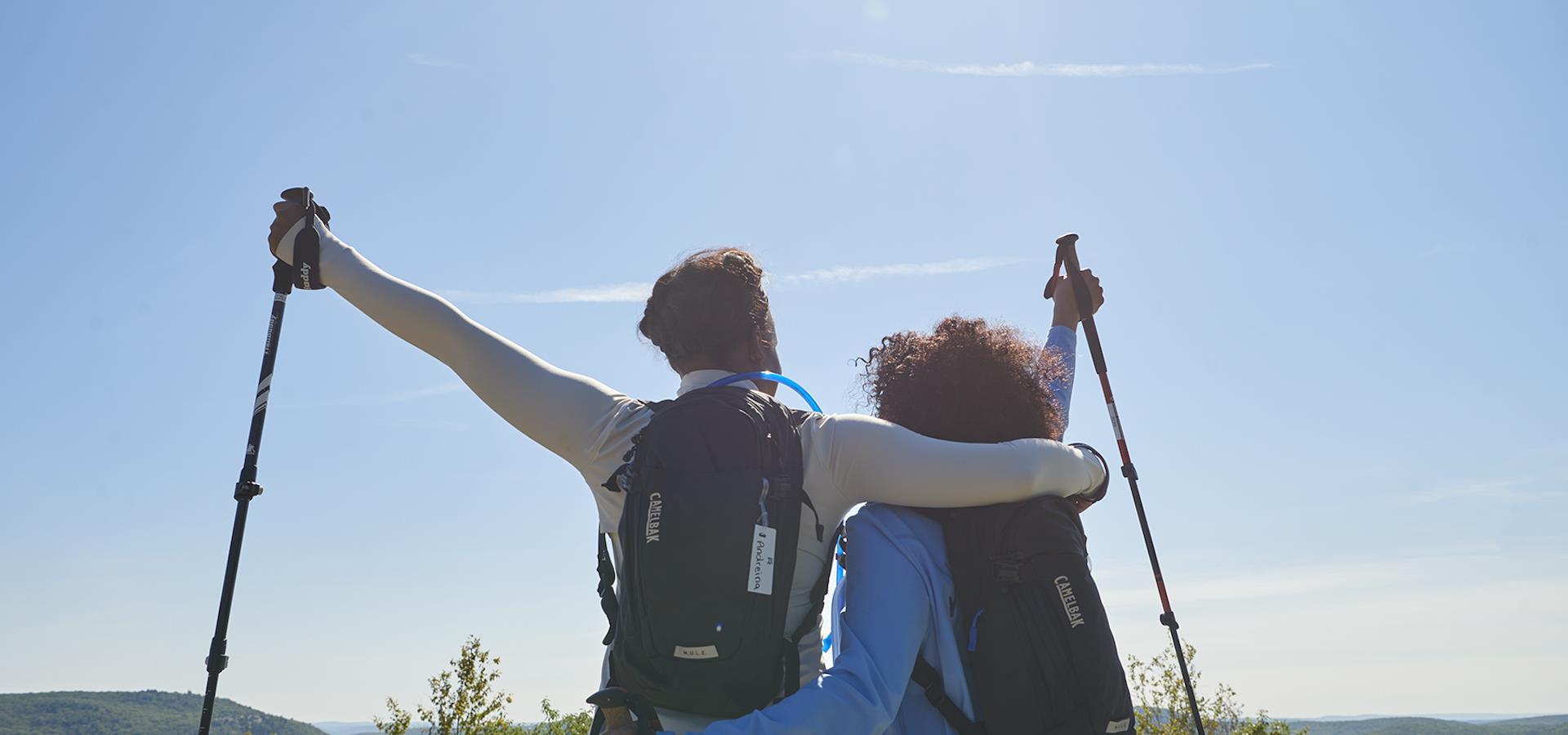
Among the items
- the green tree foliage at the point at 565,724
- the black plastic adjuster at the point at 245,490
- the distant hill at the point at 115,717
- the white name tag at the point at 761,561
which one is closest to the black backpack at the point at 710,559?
the white name tag at the point at 761,561

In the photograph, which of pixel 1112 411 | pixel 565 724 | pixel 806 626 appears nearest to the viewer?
pixel 806 626

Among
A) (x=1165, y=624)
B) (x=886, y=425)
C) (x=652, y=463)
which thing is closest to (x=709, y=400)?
(x=652, y=463)

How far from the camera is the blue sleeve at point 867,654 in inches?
74.2

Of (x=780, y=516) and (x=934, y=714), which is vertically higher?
(x=780, y=516)

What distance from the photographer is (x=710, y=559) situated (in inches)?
84.4

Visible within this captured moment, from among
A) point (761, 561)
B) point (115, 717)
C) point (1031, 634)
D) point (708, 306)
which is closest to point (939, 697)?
point (1031, 634)

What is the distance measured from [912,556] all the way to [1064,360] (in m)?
1.57

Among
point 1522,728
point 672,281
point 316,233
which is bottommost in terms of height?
point 1522,728

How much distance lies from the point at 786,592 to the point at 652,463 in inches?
17.3

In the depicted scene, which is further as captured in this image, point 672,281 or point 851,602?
point 672,281

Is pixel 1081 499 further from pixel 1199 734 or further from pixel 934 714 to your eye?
pixel 1199 734

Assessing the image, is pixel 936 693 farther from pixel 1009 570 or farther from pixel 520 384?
pixel 520 384

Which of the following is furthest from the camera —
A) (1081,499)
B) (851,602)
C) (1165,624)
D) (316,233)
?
(1165,624)

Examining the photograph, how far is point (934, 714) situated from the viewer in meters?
2.32
